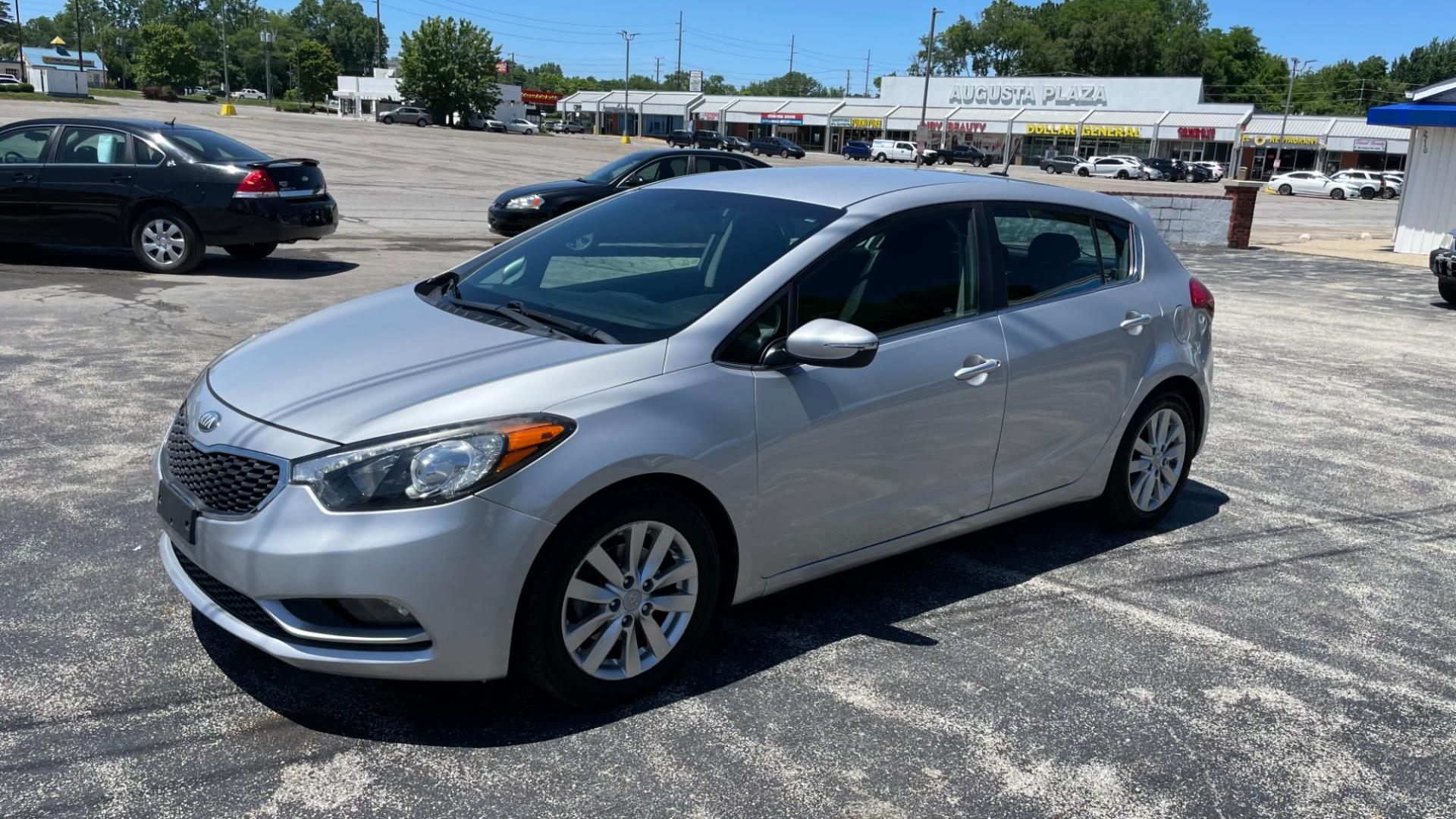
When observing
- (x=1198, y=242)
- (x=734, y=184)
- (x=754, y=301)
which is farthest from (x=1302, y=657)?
(x=1198, y=242)

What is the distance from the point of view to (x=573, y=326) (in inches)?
147

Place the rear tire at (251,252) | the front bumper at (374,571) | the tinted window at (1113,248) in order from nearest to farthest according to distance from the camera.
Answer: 1. the front bumper at (374,571)
2. the tinted window at (1113,248)
3. the rear tire at (251,252)

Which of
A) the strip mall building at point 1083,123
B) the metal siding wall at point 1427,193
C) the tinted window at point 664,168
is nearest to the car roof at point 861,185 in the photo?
the tinted window at point 664,168

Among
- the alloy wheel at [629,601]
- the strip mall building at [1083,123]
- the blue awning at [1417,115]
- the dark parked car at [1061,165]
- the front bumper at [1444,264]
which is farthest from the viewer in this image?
the strip mall building at [1083,123]

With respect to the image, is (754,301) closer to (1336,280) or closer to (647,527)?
(647,527)

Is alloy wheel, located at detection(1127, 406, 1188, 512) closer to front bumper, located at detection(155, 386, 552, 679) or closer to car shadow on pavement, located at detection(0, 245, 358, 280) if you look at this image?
front bumper, located at detection(155, 386, 552, 679)

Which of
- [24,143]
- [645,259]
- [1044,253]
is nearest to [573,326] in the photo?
[645,259]

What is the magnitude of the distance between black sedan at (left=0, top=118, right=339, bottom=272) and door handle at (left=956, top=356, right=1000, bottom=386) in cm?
926

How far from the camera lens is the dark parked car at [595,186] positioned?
15.9m

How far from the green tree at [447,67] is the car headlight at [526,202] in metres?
69.7

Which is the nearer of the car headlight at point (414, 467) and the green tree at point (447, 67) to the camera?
the car headlight at point (414, 467)

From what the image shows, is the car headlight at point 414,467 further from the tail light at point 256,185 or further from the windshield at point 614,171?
the windshield at point 614,171

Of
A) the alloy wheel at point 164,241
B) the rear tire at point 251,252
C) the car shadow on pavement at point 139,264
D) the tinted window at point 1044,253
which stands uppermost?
the tinted window at point 1044,253

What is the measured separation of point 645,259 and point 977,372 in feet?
4.34
